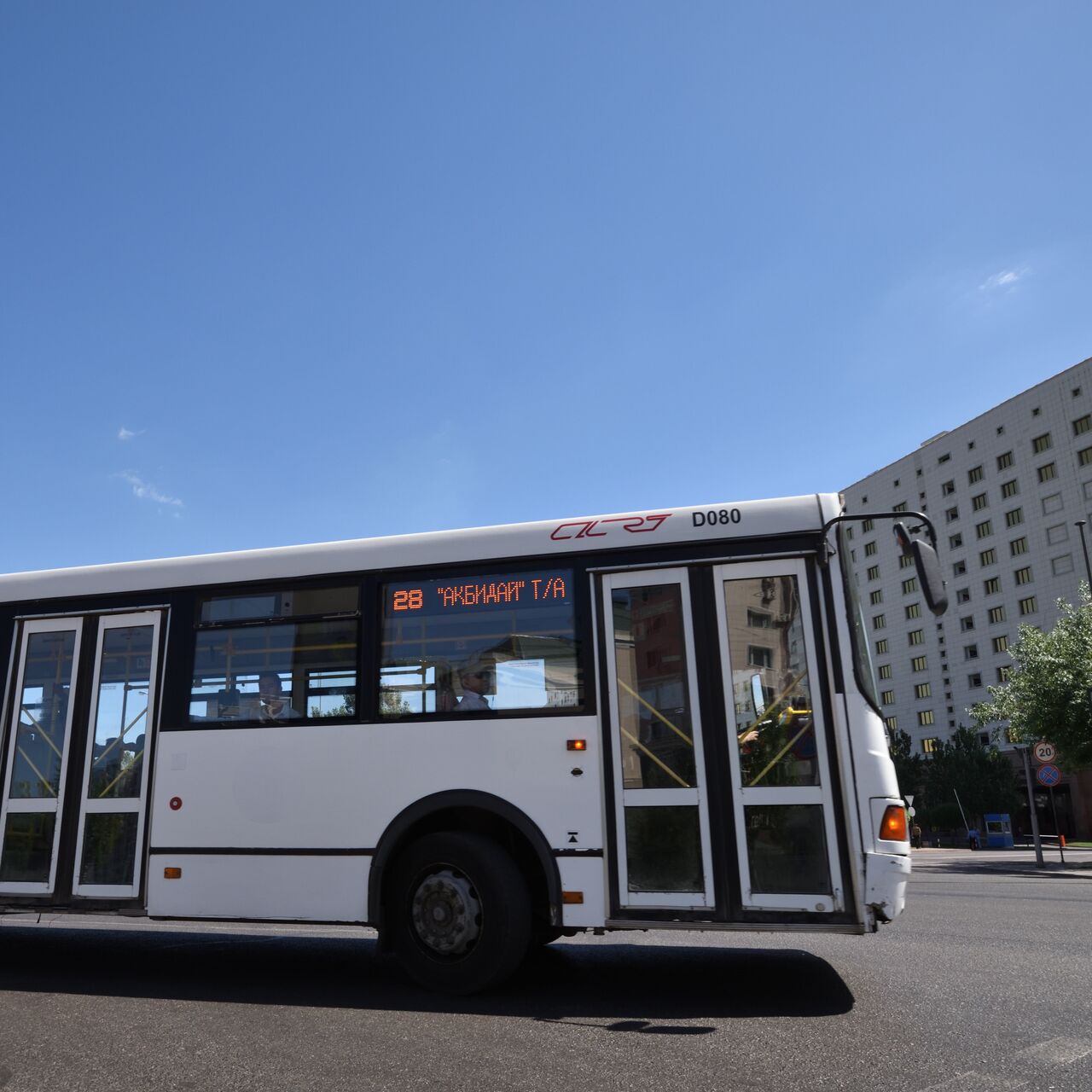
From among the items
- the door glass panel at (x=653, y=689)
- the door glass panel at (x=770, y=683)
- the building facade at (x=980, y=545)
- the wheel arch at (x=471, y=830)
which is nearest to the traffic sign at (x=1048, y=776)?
the door glass panel at (x=770, y=683)

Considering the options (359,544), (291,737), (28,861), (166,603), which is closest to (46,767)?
(28,861)

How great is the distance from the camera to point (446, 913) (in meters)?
6.25

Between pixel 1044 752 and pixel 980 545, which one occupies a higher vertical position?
pixel 980 545

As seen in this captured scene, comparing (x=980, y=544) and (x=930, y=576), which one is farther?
(x=980, y=544)

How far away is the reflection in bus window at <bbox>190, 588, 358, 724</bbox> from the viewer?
275 inches

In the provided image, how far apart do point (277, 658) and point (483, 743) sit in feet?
5.76

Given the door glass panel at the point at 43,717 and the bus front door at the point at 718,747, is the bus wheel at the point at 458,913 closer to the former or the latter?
the bus front door at the point at 718,747

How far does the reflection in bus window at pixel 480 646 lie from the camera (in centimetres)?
655

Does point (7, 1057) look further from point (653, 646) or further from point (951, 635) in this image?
point (951, 635)

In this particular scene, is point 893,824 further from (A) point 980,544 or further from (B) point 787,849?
(A) point 980,544

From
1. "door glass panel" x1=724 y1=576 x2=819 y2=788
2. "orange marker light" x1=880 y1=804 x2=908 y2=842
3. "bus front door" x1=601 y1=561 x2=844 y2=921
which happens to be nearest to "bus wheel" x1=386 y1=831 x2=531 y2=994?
"bus front door" x1=601 y1=561 x2=844 y2=921

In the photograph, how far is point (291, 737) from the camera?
695cm

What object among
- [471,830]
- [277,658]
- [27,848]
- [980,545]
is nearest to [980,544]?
[980,545]

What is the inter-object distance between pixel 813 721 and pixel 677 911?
4.76ft
